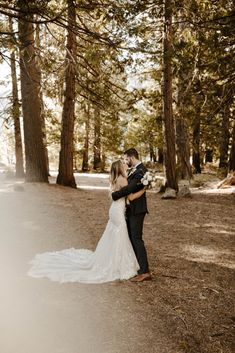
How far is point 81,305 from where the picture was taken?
5391 mm

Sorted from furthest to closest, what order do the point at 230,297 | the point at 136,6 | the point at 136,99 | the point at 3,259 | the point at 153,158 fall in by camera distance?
the point at 153,158, the point at 136,99, the point at 136,6, the point at 3,259, the point at 230,297

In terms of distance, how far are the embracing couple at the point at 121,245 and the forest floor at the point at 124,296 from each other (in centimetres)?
26

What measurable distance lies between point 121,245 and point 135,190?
984 mm

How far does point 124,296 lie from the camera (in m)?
5.82

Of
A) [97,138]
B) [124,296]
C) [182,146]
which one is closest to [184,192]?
[182,146]

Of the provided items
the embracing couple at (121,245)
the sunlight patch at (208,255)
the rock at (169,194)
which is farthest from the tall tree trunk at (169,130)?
the embracing couple at (121,245)

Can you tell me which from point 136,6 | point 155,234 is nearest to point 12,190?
point 155,234

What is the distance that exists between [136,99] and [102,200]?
420 centimetres

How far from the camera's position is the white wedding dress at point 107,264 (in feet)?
21.3

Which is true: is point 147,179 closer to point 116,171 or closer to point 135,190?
point 135,190

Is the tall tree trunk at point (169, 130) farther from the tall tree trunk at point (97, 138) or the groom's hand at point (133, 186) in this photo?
the tall tree trunk at point (97, 138)

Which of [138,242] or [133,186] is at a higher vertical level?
[133,186]

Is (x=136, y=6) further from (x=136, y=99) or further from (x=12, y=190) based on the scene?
(x=12, y=190)

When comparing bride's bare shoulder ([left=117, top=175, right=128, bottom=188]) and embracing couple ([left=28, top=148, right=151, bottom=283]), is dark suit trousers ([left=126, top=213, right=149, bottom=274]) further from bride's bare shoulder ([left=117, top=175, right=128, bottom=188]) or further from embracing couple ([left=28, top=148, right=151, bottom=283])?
bride's bare shoulder ([left=117, top=175, right=128, bottom=188])
